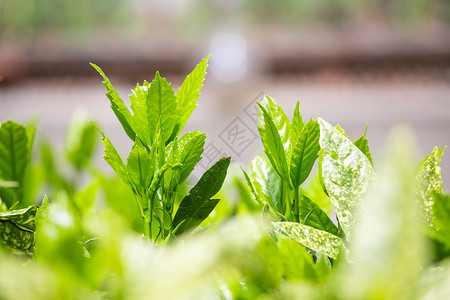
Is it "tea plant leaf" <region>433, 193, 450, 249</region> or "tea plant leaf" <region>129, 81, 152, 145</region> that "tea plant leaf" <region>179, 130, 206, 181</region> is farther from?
"tea plant leaf" <region>433, 193, 450, 249</region>

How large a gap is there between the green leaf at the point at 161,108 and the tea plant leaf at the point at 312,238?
0.31 ft

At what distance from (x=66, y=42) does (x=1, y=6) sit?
1127mm

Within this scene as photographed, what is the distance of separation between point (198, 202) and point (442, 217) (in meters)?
0.14

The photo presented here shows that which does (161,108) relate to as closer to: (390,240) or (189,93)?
(189,93)

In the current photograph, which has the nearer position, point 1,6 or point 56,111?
point 56,111

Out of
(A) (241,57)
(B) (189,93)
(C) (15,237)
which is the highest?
(A) (241,57)

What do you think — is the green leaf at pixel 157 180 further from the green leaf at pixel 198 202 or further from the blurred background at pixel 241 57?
the blurred background at pixel 241 57

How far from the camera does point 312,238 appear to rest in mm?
251

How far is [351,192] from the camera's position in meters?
0.26

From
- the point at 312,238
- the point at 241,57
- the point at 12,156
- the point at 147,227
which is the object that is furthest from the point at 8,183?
the point at 241,57

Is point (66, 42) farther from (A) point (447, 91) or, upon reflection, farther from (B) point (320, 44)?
(A) point (447, 91)

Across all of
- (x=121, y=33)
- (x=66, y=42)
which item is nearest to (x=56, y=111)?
(x=66, y=42)

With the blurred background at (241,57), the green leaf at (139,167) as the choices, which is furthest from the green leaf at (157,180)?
the blurred background at (241,57)

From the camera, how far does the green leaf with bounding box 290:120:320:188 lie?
0.95ft
